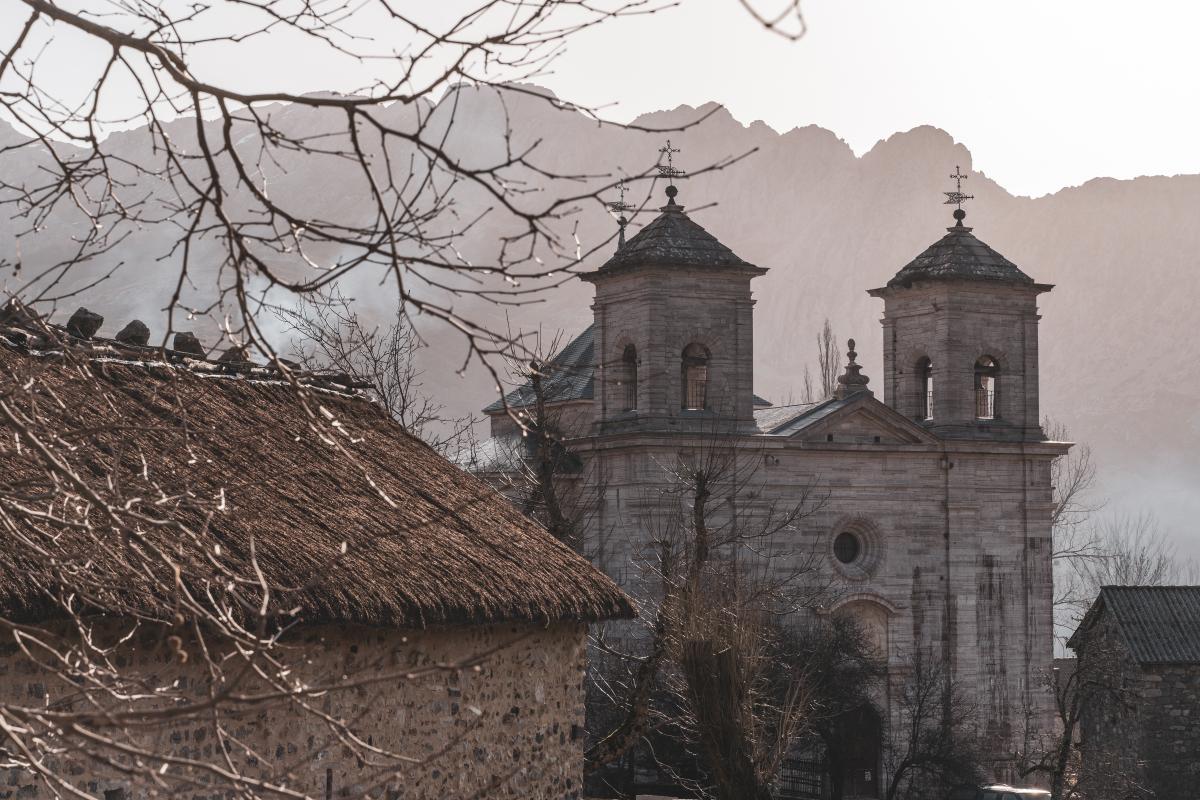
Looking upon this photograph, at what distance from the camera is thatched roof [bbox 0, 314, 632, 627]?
9547 millimetres

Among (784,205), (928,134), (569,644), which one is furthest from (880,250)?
(569,644)

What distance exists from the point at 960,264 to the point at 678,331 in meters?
6.25

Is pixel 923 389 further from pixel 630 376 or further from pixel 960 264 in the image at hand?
pixel 630 376

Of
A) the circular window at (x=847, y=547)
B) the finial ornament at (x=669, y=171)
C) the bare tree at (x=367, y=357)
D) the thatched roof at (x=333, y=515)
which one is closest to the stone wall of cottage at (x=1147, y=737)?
the circular window at (x=847, y=547)

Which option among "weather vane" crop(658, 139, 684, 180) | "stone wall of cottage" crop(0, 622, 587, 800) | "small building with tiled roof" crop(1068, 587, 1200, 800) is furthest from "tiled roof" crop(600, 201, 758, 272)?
"stone wall of cottage" crop(0, 622, 587, 800)

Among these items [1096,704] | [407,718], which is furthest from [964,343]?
[407,718]

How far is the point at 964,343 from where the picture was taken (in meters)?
35.2

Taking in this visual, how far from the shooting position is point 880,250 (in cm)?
13138

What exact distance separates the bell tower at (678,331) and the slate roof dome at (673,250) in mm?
18

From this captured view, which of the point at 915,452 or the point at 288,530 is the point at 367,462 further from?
the point at 915,452

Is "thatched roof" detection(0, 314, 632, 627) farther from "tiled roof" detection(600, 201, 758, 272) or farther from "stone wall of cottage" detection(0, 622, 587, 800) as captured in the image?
"tiled roof" detection(600, 201, 758, 272)

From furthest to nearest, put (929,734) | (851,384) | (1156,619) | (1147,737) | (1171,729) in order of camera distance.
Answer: (851,384)
(929,734)
(1156,619)
(1171,729)
(1147,737)

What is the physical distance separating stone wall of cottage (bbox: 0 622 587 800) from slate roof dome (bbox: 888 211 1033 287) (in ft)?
77.7

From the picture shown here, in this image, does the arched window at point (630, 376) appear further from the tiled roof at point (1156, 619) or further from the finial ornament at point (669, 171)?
the tiled roof at point (1156, 619)
